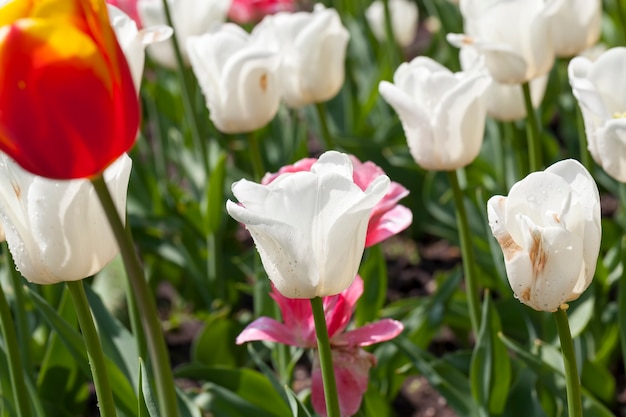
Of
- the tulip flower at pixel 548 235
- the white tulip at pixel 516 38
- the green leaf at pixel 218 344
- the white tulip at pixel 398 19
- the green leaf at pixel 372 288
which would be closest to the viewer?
the tulip flower at pixel 548 235

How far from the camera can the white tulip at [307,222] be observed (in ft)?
3.16

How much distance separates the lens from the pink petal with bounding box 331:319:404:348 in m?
1.15

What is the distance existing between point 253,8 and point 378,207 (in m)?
1.78

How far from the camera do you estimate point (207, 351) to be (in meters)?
1.88

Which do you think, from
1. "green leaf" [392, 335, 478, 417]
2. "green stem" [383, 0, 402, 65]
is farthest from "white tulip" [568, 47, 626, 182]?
"green stem" [383, 0, 402, 65]

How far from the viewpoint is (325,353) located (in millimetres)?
1006

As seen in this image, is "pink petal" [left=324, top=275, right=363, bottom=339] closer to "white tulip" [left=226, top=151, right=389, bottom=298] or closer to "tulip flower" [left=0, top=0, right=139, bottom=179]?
"white tulip" [left=226, top=151, right=389, bottom=298]

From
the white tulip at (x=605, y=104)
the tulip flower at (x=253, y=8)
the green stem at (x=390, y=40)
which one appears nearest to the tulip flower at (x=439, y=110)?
the white tulip at (x=605, y=104)

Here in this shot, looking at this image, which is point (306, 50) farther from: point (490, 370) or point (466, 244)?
point (490, 370)

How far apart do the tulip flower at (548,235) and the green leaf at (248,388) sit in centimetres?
59

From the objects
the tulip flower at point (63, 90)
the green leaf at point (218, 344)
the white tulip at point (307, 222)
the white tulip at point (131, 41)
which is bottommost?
the green leaf at point (218, 344)

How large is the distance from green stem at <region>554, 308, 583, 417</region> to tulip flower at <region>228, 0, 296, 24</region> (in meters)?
1.96

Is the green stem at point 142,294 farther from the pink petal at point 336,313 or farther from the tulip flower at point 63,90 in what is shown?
the pink petal at point 336,313

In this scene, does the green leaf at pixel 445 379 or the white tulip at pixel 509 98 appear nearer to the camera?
the green leaf at pixel 445 379
